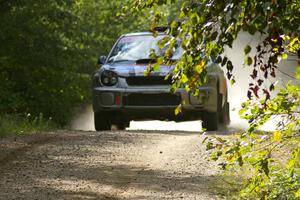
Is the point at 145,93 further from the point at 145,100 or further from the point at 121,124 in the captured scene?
the point at 121,124

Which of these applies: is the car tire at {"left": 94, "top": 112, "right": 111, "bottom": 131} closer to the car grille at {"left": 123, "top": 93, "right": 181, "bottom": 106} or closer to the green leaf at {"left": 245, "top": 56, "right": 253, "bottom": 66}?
the car grille at {"left": 123, "top": 93, "right": 181, "bottom": 106}

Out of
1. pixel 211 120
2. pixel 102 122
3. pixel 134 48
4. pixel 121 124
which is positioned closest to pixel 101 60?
pixel 134 48

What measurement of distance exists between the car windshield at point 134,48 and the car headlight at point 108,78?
51cm

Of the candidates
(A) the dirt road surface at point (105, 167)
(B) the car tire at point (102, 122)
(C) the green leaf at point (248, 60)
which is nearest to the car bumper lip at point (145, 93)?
(B) the car tire at point (102, 122)

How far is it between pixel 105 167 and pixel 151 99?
4914 mm

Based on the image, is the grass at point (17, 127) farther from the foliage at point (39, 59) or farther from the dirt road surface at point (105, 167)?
the foliage at point (39, 59)

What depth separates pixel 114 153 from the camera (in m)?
11.8

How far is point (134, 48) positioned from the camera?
52.8 feet

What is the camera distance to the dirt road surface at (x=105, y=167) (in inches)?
342

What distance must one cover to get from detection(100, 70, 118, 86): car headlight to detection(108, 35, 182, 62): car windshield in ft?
1.67

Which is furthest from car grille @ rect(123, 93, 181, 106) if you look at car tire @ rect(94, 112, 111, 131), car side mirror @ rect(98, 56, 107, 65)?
car side mirror @ rect(98, 56, 107, 65)

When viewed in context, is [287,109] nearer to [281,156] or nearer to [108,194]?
[108,194]

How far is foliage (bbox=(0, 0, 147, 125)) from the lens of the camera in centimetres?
2023

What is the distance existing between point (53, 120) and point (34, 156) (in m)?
9.89
